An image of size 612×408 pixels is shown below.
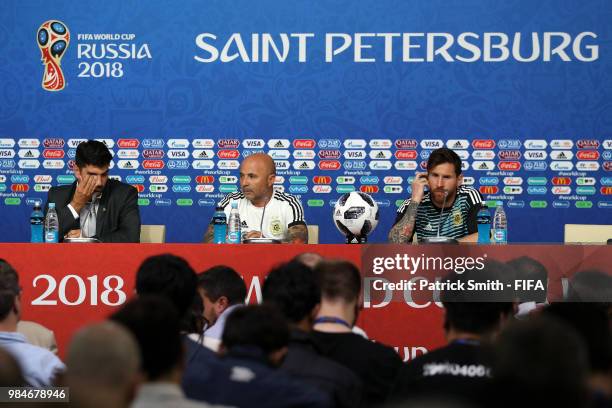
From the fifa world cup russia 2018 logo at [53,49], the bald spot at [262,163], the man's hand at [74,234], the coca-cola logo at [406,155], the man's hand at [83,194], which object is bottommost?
the man's hand at [74,234]

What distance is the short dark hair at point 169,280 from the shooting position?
2.99 metres

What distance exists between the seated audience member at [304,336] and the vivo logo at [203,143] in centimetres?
391

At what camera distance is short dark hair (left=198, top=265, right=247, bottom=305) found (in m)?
3.90

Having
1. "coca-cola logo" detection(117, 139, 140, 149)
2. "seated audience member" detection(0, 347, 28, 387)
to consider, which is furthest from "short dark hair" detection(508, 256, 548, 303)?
"coca-cola logo" detection(117, 139, 140, 149)

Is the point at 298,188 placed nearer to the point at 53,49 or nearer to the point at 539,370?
the point at 53,49

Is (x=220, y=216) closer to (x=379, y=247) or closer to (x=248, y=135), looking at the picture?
(x=379, y=247)

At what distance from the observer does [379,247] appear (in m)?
4.51

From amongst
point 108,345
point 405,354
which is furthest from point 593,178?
point 108,345

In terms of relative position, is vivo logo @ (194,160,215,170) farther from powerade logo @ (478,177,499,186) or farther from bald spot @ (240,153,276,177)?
powerade logo @ (478,177,499,186)

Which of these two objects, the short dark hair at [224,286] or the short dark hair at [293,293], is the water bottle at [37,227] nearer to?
the short dark hair at [224,286]

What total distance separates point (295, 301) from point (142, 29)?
4376 mm

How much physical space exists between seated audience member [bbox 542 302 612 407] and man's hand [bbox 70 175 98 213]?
3.46 metres

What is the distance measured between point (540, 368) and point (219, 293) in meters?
2.61

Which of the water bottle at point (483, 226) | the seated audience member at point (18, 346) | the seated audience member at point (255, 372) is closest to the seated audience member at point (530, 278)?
the water bottle at point (483, 226)
